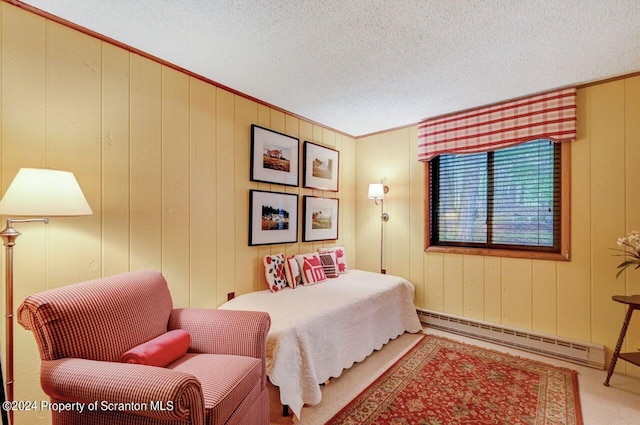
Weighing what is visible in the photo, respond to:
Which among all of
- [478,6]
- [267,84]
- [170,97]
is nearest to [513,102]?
[478,6]

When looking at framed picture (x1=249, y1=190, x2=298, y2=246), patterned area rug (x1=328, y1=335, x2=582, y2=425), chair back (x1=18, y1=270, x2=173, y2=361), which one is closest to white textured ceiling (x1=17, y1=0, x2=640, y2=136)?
framed picture (x1=249, y1=190, x2=298, y2=246)

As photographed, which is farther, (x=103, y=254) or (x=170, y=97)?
(x=170, y=97)

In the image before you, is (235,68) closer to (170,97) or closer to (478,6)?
(170,97)

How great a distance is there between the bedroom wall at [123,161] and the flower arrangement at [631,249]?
2.90 m

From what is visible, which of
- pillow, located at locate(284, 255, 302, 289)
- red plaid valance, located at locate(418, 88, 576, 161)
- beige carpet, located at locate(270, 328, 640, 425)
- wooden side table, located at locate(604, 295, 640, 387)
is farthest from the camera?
pillow, located at locate(284, 255, 302, 289)

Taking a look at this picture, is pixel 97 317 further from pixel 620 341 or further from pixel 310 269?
pixel 620 341

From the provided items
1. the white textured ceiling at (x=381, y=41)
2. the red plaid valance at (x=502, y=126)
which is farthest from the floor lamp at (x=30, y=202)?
the red plaid valance at (x=502, y=126)

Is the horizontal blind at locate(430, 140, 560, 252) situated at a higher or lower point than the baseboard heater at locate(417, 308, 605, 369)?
higher

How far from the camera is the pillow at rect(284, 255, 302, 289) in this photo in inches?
117

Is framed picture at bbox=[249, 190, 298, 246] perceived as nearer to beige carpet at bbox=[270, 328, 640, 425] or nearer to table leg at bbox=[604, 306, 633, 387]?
beige carpet at bbox=[270, 328, 640, 425]

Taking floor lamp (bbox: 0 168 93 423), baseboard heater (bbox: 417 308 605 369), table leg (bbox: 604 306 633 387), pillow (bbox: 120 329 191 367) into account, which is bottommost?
baseboard heater (bbox: 417 308 605 369)

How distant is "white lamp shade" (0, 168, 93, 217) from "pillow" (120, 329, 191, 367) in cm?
73

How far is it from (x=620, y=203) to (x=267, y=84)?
10.1ft

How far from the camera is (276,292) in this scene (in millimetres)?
2795
